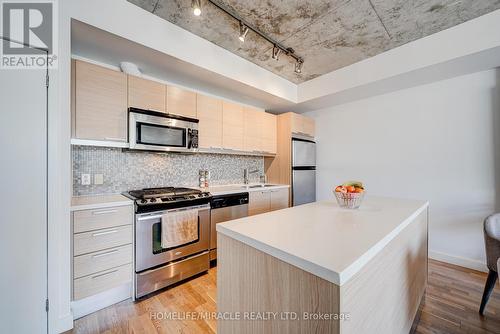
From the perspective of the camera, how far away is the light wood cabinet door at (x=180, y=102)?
96.1 inches

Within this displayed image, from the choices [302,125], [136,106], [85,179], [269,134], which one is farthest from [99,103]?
[302,125]

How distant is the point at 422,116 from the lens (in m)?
2.78

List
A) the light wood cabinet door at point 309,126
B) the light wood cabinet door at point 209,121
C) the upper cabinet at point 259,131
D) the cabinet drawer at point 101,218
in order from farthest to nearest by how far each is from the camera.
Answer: the light wood cabinet door at point 309,126
the upper cabinet at point 259,131
the light wood cabinet door at point 209,121
the cabinet drawer at point 101,218

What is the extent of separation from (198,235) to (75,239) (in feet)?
3.45

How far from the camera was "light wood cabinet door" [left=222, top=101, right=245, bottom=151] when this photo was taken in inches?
118

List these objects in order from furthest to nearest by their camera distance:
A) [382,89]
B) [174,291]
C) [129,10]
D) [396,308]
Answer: [382,89] → [174,291] → [129,10] → [396,308]

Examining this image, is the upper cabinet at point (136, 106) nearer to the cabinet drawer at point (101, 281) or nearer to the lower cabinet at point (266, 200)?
the lower cabinet at point (266, 200)

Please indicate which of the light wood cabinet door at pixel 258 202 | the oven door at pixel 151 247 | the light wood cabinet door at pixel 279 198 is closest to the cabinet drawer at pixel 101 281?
the oven door at pixel 151 247

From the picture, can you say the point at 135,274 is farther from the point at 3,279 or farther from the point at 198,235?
the point at 3,279

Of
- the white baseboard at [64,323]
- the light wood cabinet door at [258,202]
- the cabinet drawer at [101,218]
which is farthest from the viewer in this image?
the light wood cabinet door at [258,202]

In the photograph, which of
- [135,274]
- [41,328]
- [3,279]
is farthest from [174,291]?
[3,279]

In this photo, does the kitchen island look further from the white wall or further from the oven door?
the white wall

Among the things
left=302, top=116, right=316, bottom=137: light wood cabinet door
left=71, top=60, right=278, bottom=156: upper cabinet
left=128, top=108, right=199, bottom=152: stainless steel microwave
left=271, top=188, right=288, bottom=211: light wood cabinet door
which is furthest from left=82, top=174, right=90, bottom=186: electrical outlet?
left=302, top=116, right=316, bottom=137: light wood cabinet door

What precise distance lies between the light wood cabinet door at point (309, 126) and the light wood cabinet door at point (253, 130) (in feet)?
2.66
